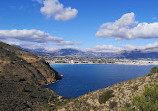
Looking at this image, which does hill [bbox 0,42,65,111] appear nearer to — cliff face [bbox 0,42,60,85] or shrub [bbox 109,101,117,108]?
cliff face [bbox 0,42,60,85]

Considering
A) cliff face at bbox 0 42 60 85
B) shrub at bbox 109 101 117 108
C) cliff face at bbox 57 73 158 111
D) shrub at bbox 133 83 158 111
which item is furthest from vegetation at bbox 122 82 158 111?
cliff face at bbox 0 42 60 85

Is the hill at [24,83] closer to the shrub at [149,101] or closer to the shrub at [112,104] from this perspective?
the shrub at [112,104]

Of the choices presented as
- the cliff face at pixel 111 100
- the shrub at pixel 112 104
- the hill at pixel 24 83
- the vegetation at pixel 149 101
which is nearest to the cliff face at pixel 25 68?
the hill at pixel 24 83

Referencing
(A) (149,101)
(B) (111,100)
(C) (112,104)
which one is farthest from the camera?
(B) (111,100)

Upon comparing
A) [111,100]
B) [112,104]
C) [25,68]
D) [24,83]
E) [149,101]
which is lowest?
[24,83]

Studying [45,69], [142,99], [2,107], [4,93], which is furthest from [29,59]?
[142,99]

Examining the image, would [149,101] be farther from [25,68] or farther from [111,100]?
[25,68]

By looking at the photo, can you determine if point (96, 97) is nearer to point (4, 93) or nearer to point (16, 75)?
point (4, 93)

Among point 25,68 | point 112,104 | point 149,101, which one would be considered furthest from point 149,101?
point 25,68
